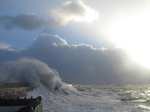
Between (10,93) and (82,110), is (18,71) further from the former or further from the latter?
(82,110)

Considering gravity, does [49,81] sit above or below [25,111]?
above

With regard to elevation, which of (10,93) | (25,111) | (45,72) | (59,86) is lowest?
(25,111)

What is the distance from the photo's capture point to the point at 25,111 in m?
12.6

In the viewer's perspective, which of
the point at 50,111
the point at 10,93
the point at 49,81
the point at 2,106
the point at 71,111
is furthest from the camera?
the point at 49,81

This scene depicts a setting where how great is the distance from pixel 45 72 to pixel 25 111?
37.8 meters

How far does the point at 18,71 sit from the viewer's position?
46.4m

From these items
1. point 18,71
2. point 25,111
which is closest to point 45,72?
point 18,71

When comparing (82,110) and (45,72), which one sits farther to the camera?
(45,72)

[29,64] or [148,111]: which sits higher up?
[29,64]

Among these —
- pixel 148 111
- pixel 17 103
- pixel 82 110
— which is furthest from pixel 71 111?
pixel 148 111

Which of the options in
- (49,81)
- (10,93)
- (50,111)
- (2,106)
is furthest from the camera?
(49,81)

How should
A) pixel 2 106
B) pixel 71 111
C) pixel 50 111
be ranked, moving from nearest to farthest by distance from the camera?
pixel 2 106
pixel 50 111
pixel 71 111

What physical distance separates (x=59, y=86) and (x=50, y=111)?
2696 cm

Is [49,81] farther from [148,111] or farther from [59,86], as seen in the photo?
[148,111]
